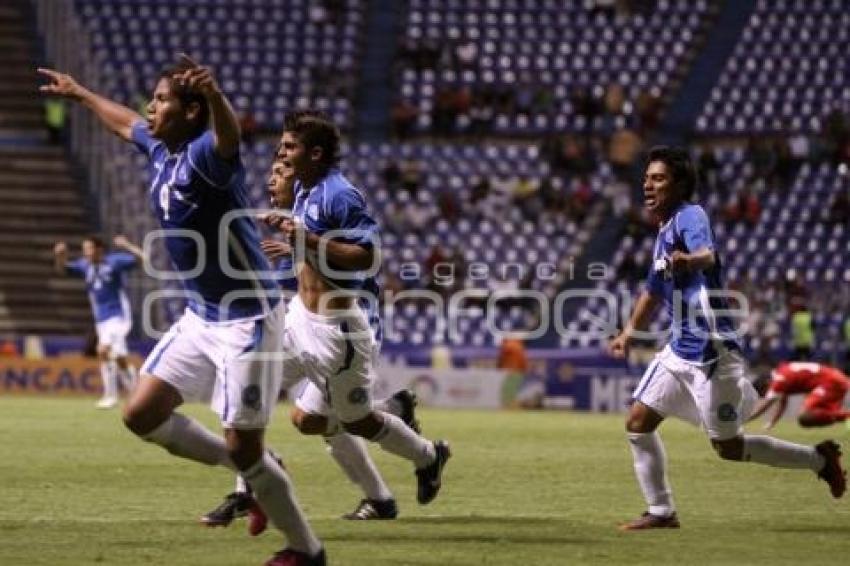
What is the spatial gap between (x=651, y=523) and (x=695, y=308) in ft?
4.59

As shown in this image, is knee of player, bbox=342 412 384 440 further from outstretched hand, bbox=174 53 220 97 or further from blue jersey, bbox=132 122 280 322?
outstretched hand, bbox=174 53 220 97

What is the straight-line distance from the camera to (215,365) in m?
9.81

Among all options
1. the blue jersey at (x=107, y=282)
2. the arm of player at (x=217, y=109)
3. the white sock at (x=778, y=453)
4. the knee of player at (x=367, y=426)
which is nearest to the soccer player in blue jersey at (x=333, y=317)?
the knee of player at (x=367, y=426)

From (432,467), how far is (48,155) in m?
27.4

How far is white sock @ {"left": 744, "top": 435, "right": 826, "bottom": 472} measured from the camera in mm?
12602

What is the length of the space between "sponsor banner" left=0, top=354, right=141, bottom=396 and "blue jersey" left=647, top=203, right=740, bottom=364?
22.0m

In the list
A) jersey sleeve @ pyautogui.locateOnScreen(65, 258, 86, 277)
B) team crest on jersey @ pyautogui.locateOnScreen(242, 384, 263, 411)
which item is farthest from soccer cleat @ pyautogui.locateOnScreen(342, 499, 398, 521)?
jersey sleeve @ pyautogui.locateOnScreen(65, 258, 86, 277)

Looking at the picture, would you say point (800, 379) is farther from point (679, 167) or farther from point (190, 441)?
point (190, 441)

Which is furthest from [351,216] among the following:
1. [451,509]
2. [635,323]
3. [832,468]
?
[832,468]

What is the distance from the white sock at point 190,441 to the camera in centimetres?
1020

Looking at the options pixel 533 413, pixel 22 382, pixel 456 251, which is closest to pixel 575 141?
pixel 456 251

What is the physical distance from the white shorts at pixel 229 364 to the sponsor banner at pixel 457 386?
71.7 ft

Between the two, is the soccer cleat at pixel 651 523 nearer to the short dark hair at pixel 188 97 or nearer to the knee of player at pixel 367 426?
the knee of player at pixel 367 426

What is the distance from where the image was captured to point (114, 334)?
28375 mm
